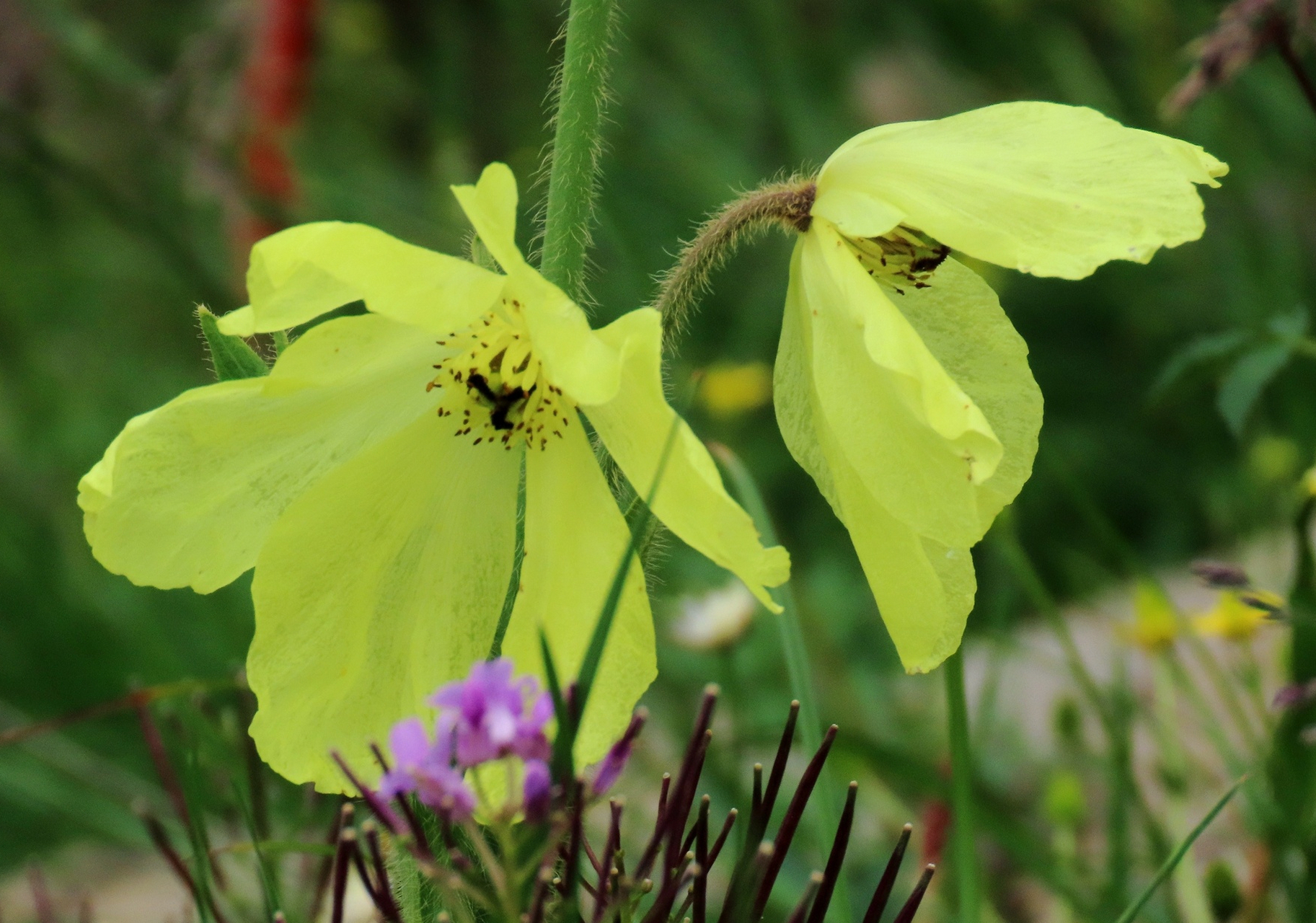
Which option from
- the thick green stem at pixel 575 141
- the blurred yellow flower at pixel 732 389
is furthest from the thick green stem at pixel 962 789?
the blurred yellow flower at pixel 732 389

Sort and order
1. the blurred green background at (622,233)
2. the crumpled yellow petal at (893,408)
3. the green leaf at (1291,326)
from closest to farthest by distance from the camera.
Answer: the crumpled yellow petal at (893,408)
the green leaf at (1291,326)
the blurred green background at (622,233)

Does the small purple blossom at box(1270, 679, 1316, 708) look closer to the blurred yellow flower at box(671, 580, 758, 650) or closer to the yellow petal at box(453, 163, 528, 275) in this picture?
the yellow petal at box(453, 163, 528, 275)

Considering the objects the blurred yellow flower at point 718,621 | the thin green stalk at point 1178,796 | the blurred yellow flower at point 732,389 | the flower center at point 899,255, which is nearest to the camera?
the flower center at point 899,255

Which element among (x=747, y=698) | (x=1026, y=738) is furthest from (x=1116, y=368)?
(x=747, y=698)

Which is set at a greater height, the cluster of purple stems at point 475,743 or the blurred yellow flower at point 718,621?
the cluster of purple stems at point 475,743

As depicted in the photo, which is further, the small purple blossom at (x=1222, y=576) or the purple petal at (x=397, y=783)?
the small purple blossom at (x=1222, y=576)

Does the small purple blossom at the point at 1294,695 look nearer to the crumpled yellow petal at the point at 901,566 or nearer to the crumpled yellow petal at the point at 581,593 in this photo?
the crumpled yellow petal at the point at 901,566
